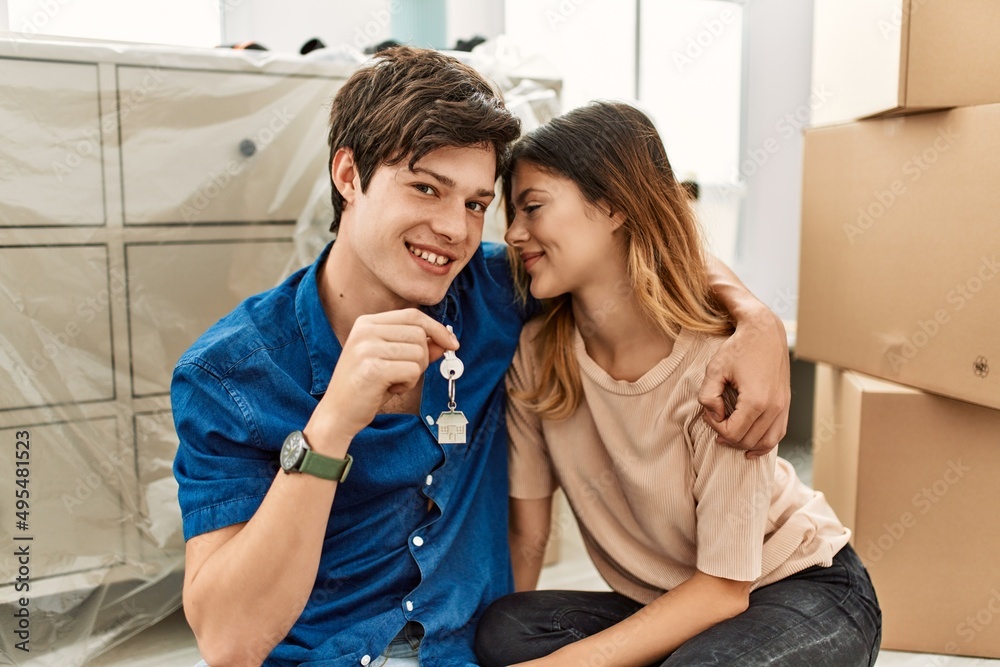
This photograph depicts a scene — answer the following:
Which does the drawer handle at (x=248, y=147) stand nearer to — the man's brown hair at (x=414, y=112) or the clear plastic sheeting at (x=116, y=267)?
the clear plastic sheeting at (x=116, y=267)

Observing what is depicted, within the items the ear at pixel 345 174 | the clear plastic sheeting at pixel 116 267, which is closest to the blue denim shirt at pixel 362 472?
the ear at pixel 345 174

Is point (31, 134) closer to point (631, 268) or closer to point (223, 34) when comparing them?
point (631, 268)

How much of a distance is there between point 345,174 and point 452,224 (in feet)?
0.55

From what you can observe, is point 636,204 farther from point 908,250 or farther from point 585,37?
point 585,37

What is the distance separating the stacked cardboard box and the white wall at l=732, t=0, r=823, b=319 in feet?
6.92

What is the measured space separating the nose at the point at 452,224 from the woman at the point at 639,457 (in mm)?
136

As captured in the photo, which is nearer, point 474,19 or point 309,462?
point 309,462

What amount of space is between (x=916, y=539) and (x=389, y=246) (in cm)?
102

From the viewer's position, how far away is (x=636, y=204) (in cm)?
108

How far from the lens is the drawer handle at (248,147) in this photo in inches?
58.3

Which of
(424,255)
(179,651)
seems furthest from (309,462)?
(179,651)

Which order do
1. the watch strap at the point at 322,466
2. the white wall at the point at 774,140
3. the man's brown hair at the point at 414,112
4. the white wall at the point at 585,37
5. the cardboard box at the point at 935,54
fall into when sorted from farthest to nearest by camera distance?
the white wall at the point at 774,140 < the white wall at the point at 585,37 < the cardboard box at the point at 935,54 < the man's brown hair at the point at 414,112 < the watch strap at the point at 322,466

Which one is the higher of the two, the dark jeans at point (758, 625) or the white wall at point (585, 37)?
the white wall at point (585, 37)

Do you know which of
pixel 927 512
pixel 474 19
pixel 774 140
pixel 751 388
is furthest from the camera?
pixel 774 140
